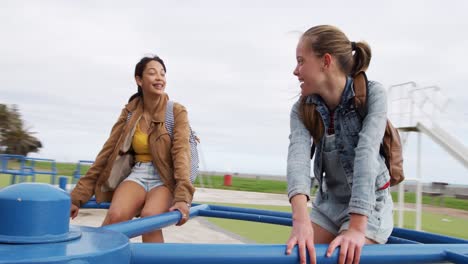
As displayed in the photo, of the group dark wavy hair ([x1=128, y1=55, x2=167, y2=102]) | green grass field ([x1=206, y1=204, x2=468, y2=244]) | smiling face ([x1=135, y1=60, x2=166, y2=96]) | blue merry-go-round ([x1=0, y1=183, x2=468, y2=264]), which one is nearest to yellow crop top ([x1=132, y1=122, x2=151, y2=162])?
smiling face ([x1=135, y1=60, x2=166, y2=96])

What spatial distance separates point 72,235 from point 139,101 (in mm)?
1903

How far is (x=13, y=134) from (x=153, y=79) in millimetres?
16793

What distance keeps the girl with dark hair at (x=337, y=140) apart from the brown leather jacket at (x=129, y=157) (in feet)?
2.67

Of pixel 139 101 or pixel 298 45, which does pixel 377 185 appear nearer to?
pixel 298 45

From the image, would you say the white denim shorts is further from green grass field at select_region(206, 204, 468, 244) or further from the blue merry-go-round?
green grass field at select_region(206, 204, 468, 244)

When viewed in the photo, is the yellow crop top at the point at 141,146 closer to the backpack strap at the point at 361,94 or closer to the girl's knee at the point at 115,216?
the girl's knee at the point at 115,216

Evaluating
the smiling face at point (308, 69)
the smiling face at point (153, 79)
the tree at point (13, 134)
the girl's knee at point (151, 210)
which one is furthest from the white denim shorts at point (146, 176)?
the tree at point (13, 134)

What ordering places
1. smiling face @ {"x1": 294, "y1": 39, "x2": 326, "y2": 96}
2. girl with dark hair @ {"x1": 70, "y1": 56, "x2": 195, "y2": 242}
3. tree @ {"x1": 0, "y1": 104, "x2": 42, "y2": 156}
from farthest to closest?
tree @ {"x1": 0, "y1": 104, "x2": 42, "y2": 156} < girl with dark hair @ {"x1": 70, "y1": 56, "x2": 195, "y2": 242} < smiling face @ {"x1": 294, "y1": 39, "x2": 326, "y2": 96}

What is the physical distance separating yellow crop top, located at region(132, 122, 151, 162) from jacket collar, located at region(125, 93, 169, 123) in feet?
0.34

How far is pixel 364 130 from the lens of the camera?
55.5 inches

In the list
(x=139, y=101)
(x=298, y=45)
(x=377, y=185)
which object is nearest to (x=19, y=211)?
(x=298, y=45)

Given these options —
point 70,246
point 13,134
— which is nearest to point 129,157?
point 70,246

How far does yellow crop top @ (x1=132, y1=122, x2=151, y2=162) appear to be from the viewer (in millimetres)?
2389

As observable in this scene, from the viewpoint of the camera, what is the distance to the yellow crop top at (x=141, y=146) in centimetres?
239
